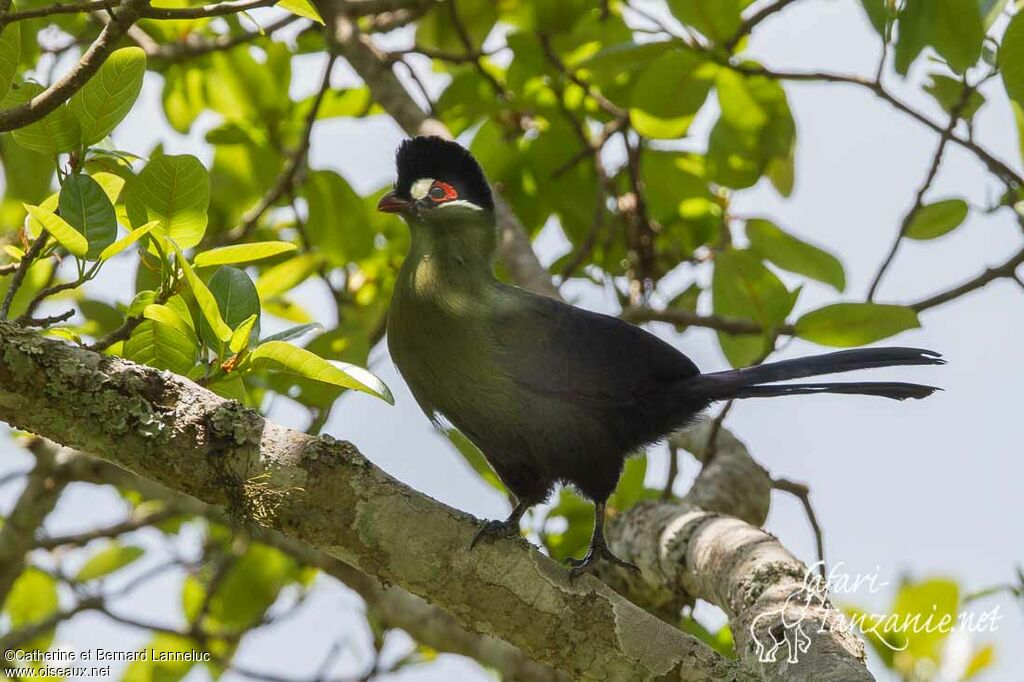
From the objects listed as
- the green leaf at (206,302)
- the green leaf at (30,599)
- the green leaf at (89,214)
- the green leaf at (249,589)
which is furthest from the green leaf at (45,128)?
the green leaf at (30,599)

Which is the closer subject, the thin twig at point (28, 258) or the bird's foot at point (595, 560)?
the thin twig at point (28, 258)

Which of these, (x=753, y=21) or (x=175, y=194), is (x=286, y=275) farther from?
(x=753, y=21)

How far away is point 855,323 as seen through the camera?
315 cm

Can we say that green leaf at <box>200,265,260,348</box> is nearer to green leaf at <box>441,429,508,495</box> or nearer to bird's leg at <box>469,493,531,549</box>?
bird's leg at <box>469,493,531,549</box>

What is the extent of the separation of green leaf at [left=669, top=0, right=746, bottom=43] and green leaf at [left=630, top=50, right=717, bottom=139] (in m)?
0.11

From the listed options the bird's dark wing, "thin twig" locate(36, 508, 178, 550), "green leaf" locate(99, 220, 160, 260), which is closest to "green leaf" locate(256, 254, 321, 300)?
"thin twig" locate(36, 508, 178, 550)

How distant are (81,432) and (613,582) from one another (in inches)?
79.0

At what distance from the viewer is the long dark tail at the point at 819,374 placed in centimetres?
284

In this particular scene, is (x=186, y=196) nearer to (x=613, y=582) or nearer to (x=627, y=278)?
(x=613, y=582)

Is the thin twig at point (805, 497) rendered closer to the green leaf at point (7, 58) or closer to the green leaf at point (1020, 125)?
the green leaf at point (1020, 125)

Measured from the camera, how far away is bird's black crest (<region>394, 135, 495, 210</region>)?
3297 mm

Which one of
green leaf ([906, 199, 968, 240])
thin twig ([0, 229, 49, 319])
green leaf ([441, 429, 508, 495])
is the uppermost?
green leaf ([906, 199, 968, 240])

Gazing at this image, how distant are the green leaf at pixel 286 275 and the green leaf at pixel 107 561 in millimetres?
1480

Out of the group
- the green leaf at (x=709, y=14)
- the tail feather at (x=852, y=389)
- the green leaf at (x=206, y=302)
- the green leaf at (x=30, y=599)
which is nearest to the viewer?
the green leaf at (x=206, y=302)
